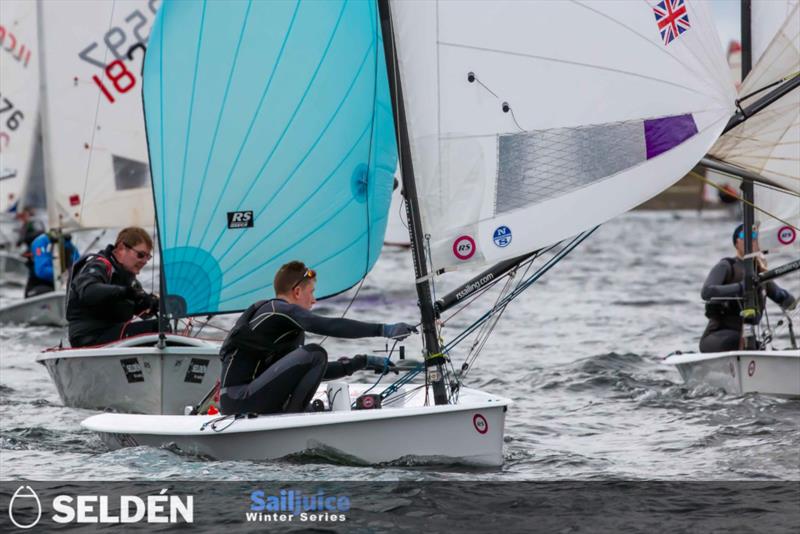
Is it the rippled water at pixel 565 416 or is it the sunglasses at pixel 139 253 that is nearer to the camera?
the rippled water at pixel 565 416

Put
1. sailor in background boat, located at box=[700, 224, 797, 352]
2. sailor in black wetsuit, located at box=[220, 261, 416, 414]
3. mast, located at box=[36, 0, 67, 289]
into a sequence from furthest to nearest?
1. mast, located at box=[36, 0, 67, 289]
2. sailor in background boat, located at box=[700, 224, 797, 352]
3. sailor in black wetsuit, located at box=[220, 261, 416, 414]

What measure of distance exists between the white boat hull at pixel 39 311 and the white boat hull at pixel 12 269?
933 cm

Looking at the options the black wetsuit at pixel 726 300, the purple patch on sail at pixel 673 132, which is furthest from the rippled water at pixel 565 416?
the purple patch on sail at pixel 673 132

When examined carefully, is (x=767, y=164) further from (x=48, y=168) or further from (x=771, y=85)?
(x=48, y=168)

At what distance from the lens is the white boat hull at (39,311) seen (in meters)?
16.9

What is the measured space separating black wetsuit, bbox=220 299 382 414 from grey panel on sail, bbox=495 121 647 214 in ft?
4.44

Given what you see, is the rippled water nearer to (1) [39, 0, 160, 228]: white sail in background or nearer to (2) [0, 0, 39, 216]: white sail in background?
(1) [39, 0, 160, 228]: white sail in background

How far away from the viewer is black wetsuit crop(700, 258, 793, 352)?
11.2 m

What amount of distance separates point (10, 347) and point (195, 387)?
5.64 meters

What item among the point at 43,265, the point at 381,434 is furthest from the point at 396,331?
the point at 43,265

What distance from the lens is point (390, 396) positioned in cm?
842

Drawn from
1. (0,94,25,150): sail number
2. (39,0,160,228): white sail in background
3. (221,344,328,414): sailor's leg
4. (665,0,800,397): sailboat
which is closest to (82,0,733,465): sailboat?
(221,344,328,414): sailor's leg

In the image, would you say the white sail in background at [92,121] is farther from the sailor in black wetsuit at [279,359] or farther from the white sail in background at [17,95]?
the sailor in black wetsuit at [279,359]

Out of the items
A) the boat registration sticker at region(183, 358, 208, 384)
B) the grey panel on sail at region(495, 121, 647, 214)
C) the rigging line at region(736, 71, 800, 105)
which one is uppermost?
the rigging line at region(736, 71, 800, 105)
